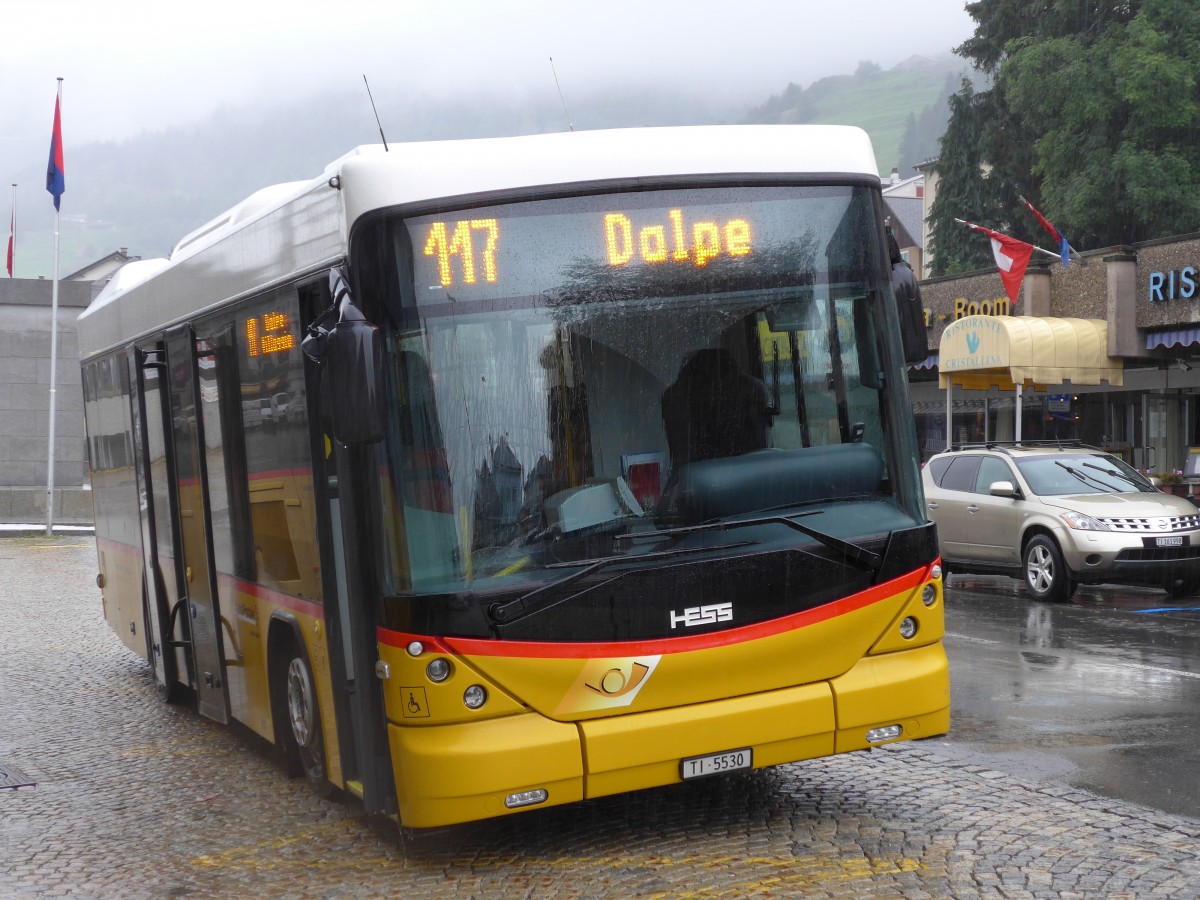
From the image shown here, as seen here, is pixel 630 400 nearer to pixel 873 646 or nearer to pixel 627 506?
pixel 627 506

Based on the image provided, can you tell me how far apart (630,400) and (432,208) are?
1027 millimetres

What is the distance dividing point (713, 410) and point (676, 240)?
26.6 inches

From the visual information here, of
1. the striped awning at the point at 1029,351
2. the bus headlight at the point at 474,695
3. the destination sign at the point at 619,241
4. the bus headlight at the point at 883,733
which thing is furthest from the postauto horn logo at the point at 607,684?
the striped awning at the point at 1029,351

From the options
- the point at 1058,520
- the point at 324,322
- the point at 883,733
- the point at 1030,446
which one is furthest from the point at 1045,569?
the point at 324,322

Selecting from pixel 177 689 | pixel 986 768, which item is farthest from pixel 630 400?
pixel 177 689

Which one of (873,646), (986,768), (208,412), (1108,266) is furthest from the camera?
(1108,266)

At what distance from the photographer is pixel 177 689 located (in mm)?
10367

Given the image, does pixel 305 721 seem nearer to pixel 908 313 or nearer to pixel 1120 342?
pixel 908 313

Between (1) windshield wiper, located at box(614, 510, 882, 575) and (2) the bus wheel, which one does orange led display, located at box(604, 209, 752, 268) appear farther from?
(2) the bus wheel

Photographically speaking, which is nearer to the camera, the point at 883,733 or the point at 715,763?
the point at 715,763

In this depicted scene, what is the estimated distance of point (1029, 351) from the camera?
23.7 m

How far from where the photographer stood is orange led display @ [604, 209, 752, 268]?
577cm

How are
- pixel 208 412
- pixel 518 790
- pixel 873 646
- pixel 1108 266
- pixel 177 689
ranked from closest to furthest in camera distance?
1. pixel 518 790
2. pixel 873 646
3. pixel 208 412
4. pixel 177 689
5. pixel 1108 266

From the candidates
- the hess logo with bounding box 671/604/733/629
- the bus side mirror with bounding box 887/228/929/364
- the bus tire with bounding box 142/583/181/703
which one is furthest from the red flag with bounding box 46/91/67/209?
the hess logo with bounding box 671/604/733/629
